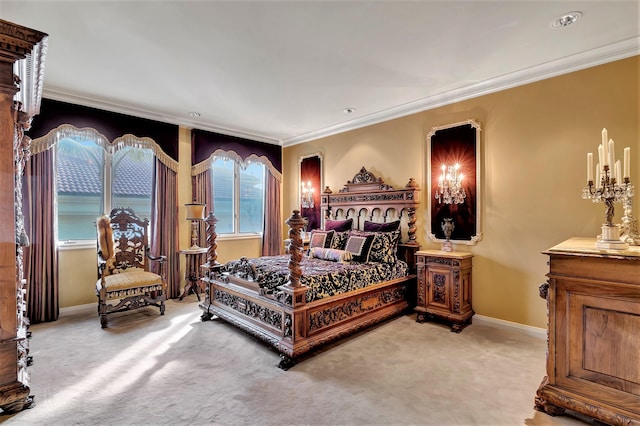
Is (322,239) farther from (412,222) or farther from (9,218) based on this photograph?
(9,218)

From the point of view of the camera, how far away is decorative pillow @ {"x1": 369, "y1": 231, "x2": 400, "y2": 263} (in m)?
4.04

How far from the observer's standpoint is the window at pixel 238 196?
18.9 ft

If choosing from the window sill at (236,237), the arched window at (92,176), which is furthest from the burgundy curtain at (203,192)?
the arched window at (92,176)

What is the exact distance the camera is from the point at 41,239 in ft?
12.6

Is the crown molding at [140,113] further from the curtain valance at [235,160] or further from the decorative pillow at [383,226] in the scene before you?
the decorative pillow at [383,226]

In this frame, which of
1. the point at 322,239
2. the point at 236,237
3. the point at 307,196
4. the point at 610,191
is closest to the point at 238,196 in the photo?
the point at 236,237

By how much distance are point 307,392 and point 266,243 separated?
406cm

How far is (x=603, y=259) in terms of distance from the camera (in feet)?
6.22

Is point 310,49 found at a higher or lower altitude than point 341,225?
higher

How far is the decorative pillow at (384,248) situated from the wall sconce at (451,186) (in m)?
0.86

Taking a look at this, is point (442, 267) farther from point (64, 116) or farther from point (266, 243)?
point (64, 116)

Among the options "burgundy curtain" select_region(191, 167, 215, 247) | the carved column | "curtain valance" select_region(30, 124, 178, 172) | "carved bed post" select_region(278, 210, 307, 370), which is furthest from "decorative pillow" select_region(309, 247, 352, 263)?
"curtain valance" select_region(30, 124, 178, 172)

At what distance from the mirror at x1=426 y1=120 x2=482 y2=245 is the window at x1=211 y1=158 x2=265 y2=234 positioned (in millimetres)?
3485

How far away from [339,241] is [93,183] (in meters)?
3.70
